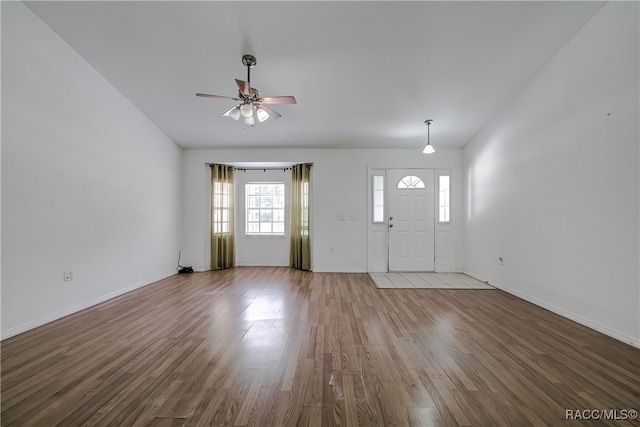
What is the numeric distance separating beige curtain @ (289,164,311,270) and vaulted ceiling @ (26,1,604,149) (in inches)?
54.9

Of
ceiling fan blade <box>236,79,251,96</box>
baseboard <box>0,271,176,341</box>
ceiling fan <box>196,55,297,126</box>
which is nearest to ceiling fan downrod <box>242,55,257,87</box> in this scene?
ceiling fan <box>196,55,297,126</box>

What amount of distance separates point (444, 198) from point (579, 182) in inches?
100

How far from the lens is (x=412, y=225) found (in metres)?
5.27

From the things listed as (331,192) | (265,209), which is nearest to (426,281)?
(331,192)

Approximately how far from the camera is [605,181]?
8.15ft

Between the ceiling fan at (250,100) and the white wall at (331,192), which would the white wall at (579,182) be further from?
the ceiling fan at (250,100)

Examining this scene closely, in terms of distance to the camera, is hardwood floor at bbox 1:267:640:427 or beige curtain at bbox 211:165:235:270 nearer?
hardwood floor at bbox 1:267:640:427

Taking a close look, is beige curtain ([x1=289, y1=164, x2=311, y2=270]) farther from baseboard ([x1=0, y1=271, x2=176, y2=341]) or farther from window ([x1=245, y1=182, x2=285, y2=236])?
baseboard ([x1=0, y1=271, x2=176, y2=341])

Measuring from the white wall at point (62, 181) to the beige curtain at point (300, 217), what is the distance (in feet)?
8.93

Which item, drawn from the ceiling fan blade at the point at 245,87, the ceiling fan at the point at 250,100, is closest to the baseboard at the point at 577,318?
the ceiling fan at the point at 250,100

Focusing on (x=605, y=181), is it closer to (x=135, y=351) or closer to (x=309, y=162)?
(x=309, y=162)

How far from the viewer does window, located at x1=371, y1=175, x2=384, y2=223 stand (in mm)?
5312

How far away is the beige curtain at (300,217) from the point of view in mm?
5398

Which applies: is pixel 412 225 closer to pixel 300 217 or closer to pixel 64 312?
pixel 300 217
